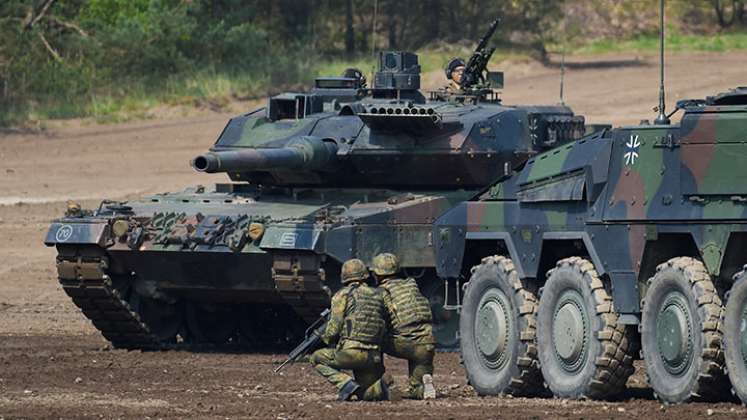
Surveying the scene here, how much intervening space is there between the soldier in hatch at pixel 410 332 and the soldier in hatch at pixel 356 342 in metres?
0.18

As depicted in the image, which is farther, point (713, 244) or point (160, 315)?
point (160, 315)

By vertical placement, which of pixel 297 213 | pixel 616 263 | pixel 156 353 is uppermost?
pixel 297 213

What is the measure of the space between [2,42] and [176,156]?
16.1ft

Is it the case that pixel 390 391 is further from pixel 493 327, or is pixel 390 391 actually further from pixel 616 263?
pixel 616 263

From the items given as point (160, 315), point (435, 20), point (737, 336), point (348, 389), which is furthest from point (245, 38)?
point (737, 336)

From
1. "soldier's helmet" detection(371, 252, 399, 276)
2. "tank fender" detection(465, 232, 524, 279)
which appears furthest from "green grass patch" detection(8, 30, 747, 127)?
"soldier's helmet" detection(371, 252, 399, 276)

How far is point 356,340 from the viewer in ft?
52.4

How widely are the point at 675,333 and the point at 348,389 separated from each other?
8.48 ft

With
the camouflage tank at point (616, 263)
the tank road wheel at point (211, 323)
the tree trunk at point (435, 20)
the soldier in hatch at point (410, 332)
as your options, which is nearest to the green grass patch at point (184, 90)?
the tree trunk at point (435, 20)

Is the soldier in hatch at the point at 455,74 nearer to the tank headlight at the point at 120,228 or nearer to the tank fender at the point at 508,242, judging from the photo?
the tank headlight at the point at 120,228

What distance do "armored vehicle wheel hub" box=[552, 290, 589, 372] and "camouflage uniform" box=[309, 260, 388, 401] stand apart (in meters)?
Result: 1.30

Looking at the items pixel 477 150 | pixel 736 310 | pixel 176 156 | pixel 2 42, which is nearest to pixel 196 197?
pixel 477 150

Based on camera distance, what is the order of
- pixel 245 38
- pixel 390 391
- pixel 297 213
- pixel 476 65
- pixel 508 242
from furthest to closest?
1. pixel 245 38
2. pixel 476 65
3. pixel 297 213
4. pixel 508 242
5. pixel 390 391

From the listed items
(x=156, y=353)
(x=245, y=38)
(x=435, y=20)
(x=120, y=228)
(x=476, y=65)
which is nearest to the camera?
(x=120, y=228)
